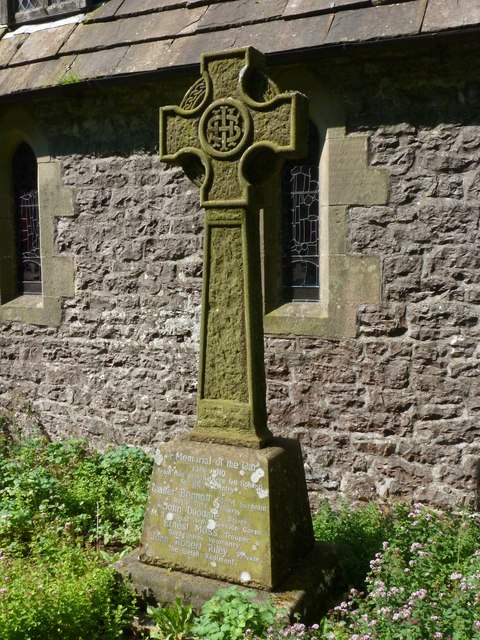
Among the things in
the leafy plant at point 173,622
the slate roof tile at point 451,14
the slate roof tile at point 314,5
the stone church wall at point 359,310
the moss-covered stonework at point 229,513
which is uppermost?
the slate roof tile at point 314,5

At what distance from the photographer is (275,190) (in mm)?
5531

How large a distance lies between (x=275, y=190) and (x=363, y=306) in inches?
47.6

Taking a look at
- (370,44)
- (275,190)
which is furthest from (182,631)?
(370,44)

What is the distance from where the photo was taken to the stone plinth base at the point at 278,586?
338cm

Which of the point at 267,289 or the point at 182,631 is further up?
the point at 267,289

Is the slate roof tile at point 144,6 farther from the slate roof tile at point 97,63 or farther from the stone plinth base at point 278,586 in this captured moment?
the stone plinth base at point 278,586

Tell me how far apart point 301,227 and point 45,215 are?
8.74 feet

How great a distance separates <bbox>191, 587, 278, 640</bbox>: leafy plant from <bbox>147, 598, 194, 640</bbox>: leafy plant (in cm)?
12

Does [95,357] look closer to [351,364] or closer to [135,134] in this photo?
[135,134]

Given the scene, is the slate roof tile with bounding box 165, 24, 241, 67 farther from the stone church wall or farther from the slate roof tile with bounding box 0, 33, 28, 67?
the slate roof tile with bounding box 0, 33, 28, 67

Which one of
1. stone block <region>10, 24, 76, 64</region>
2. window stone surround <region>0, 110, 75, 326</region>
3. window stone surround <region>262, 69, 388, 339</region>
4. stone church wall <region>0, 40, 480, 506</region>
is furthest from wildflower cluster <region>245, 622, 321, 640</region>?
stone block <region>10, 24, 76, 64</region>

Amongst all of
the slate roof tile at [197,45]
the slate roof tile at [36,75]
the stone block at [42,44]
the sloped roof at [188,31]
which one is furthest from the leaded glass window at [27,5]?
the slate roof tile at [197,45]

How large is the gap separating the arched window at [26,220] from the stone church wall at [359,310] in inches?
21.3

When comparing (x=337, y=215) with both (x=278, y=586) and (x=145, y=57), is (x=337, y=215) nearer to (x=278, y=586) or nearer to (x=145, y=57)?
(x=145, y=57)
